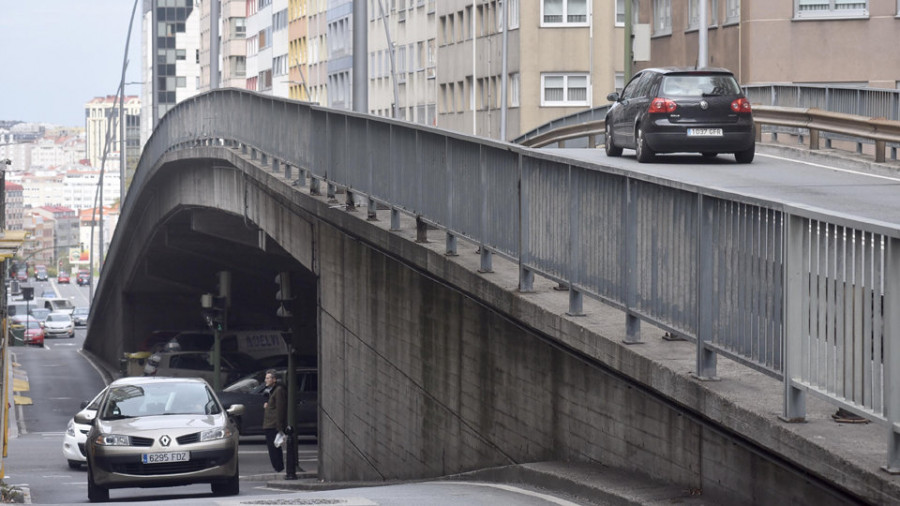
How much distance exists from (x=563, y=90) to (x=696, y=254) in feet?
214

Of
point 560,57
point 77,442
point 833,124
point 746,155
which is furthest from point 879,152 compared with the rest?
point 560,57

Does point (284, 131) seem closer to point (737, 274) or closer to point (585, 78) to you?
point (737, 274)

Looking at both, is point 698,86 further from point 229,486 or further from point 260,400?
point 260,400

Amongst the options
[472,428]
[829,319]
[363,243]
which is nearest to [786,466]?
[829,319]

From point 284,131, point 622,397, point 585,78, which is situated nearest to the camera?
point 622,397

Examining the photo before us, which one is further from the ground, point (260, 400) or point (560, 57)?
point (560, 57)

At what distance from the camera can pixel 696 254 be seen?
31.6 feet

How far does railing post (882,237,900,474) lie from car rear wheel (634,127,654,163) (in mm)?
20302

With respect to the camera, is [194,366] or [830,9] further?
[194,366]

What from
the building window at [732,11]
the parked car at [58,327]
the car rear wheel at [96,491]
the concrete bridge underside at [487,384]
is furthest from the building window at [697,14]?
the parked car at [58,327]

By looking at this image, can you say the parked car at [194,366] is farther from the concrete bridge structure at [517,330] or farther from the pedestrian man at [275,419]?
the concrete bridge structure at [517,330]

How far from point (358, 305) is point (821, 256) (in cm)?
1290

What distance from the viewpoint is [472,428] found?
1466cm

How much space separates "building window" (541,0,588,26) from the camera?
74.5m
